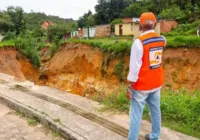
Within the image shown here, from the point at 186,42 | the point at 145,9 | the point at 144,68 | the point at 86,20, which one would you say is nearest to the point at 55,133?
the point at 144,68

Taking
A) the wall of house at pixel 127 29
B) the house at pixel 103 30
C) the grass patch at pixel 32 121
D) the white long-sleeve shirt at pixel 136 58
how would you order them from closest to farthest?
the white long-sleeve shirt at pixel 136 58, the grass patch at pixel 32 121, the wall of house at pixel 127 29, the house at pixel 103 30

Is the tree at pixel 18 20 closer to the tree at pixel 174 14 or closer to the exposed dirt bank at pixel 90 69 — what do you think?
the tree at pixel 174 14

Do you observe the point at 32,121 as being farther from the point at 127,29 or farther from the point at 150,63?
the point at 127,29

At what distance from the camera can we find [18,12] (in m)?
45.1

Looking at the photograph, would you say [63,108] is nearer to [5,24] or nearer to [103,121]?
[103,121]

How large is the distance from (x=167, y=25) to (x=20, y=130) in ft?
94.9

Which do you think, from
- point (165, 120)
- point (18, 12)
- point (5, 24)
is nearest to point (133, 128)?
point (165, 120)

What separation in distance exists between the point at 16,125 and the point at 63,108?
89cm

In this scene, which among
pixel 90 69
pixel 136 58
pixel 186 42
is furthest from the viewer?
pixel 90 69

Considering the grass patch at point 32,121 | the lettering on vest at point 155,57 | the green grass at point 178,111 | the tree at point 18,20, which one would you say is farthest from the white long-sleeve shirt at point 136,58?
the tree at point 18,20

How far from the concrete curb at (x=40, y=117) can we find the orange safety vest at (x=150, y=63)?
1.22m

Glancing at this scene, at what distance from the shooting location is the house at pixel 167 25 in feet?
101

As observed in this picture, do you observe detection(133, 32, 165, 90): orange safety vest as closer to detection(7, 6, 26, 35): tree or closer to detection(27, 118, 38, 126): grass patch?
detection(27, 118, 38, 126): grass patch

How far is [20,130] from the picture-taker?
441cm
